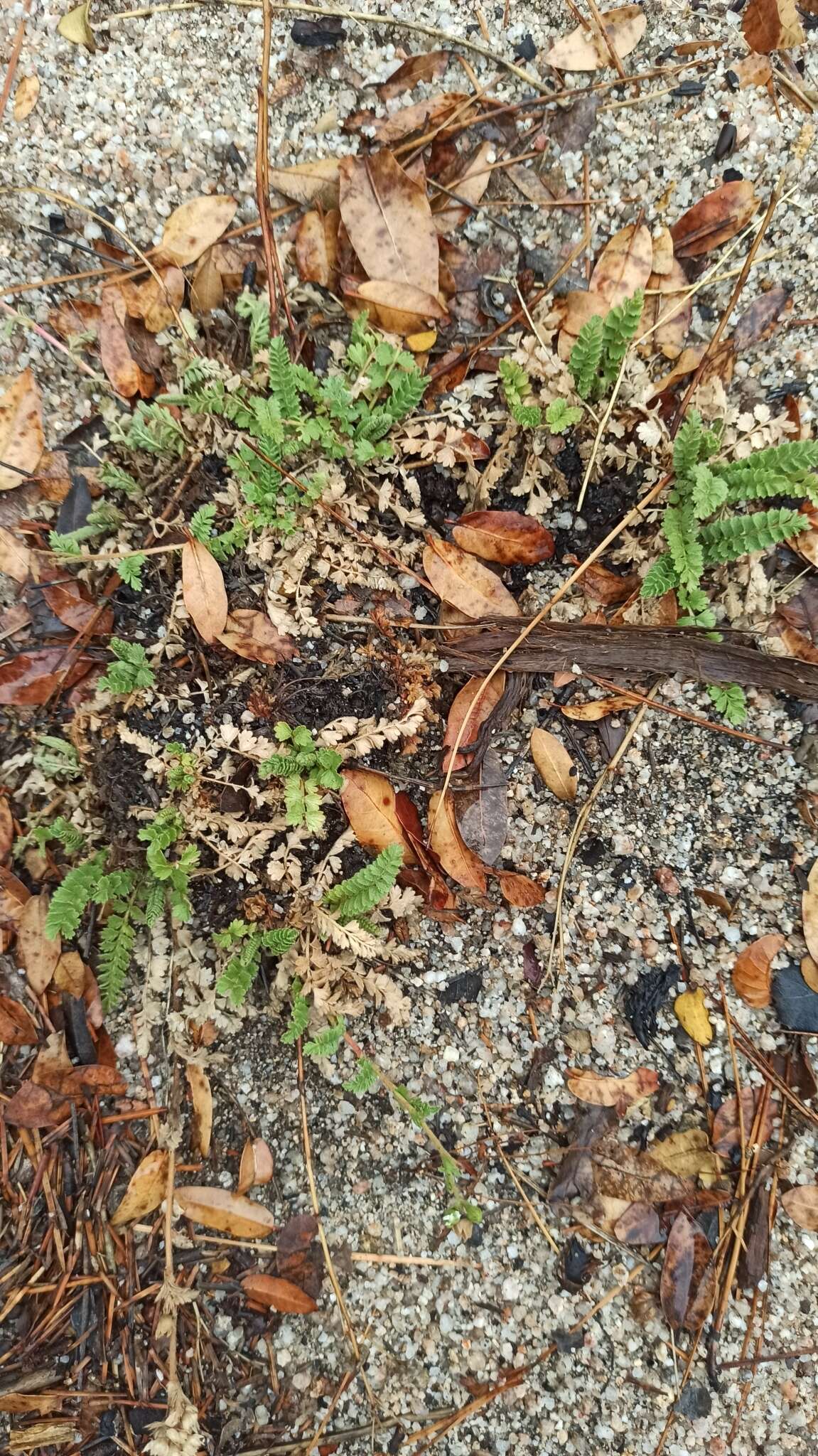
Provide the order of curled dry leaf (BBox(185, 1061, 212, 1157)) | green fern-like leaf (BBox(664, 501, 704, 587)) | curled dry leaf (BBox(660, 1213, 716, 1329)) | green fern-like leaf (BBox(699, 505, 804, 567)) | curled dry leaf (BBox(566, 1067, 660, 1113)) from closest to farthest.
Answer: green fern-like leaf (BBox(699, 505, 804, 567)), green fern-like leaf (BBox(664, 501, 704, 587)), curled dry leaf (BBox(660, 1213, 716, 1329)), curled dry leaf (BBox(566, 1067, 660, 1113)), curled dry leaf (BBox(185, 1061, 212, 1157))

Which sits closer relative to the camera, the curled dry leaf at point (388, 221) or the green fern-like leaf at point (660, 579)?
the green fern-like leaf at point (660, 579)

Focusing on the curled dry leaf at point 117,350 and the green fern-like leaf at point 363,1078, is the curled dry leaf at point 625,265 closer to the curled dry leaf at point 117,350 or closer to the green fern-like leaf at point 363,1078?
the curled dry leaf at point 117,350

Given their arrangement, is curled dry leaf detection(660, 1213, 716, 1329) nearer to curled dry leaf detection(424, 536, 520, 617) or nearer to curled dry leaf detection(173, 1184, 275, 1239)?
curled dry leaf detection(173, 1184, 275, 1239)

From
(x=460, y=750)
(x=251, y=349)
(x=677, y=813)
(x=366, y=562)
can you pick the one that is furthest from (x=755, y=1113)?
(x=251, y=349)

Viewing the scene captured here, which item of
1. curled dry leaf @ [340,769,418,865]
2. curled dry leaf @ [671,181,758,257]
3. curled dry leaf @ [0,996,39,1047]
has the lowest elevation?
curled dry leaf @ [0,996,39,1047]

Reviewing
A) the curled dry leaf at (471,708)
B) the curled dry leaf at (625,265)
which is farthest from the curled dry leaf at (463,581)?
the curled dry leaf at (625,265)

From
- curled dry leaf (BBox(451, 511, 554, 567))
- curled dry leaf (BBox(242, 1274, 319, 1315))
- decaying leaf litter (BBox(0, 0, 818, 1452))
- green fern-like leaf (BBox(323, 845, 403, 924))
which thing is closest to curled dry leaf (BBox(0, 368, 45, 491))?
decaying leaf litter (BBox(0, 0, 818, 1452))
